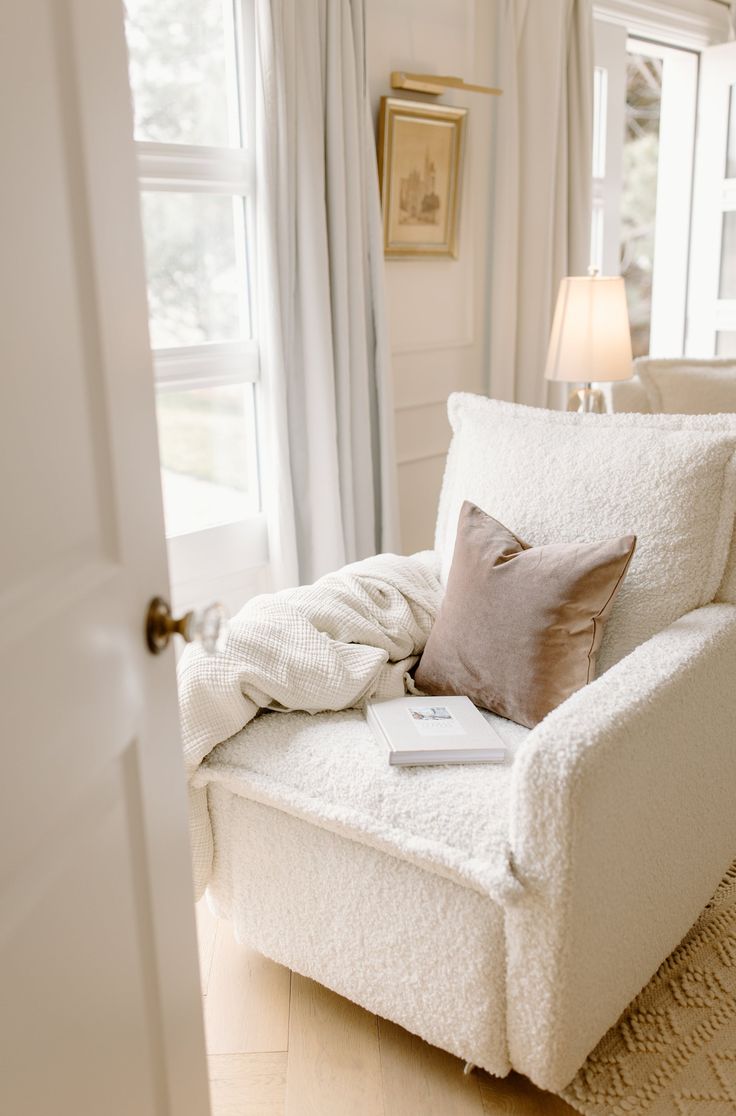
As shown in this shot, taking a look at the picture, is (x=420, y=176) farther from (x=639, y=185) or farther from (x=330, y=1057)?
(x=639, y=185)

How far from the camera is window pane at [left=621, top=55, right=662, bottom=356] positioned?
592cm

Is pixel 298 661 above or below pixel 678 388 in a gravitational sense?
below

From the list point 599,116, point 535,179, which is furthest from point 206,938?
point 599,116

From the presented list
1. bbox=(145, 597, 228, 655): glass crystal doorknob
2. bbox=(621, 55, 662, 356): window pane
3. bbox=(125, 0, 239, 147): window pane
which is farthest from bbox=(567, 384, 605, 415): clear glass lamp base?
bbox=(621, 55, 662, 356): window pane

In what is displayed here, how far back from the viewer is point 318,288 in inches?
108

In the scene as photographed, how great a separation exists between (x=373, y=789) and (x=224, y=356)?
1615 mm

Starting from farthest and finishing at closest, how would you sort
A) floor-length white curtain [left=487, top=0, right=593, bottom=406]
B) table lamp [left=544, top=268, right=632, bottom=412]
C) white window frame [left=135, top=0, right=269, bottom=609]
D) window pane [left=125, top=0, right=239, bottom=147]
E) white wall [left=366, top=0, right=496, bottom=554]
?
floor-length white curtain [left=487, top=0, right=593, bottom=406] → white wall [left=366, top=0, right=496, bottom=554] → table lamp [left=544, top=268, right=632, bottom=412] → white window frame [left=135, top=0, right=269, bottom=609] → window pane [left=125, top=0, right=239, bottom=147]

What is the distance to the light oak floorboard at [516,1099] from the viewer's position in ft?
4.94

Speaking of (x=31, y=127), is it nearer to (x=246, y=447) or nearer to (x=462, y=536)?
(x=462, y=536)

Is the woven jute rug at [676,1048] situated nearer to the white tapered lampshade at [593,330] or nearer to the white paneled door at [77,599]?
the white paneled door at [77,599]

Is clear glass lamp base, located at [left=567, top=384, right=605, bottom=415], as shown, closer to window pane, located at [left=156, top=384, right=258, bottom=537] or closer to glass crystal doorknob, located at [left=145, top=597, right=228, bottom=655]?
window pane, located at [left=156, top=384, right=258, bottom=537]

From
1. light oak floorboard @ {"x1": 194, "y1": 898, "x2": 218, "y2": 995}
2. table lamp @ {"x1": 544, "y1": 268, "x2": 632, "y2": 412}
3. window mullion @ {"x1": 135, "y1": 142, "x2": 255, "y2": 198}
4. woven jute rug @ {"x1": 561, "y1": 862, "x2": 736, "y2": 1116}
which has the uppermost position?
window mullion @ {"x1": 135, "y1": 142, "x2": 255, "y2": 198}

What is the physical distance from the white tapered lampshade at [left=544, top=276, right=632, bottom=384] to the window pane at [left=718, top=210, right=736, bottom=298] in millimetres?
1886

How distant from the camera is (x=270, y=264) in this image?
8.71ft
